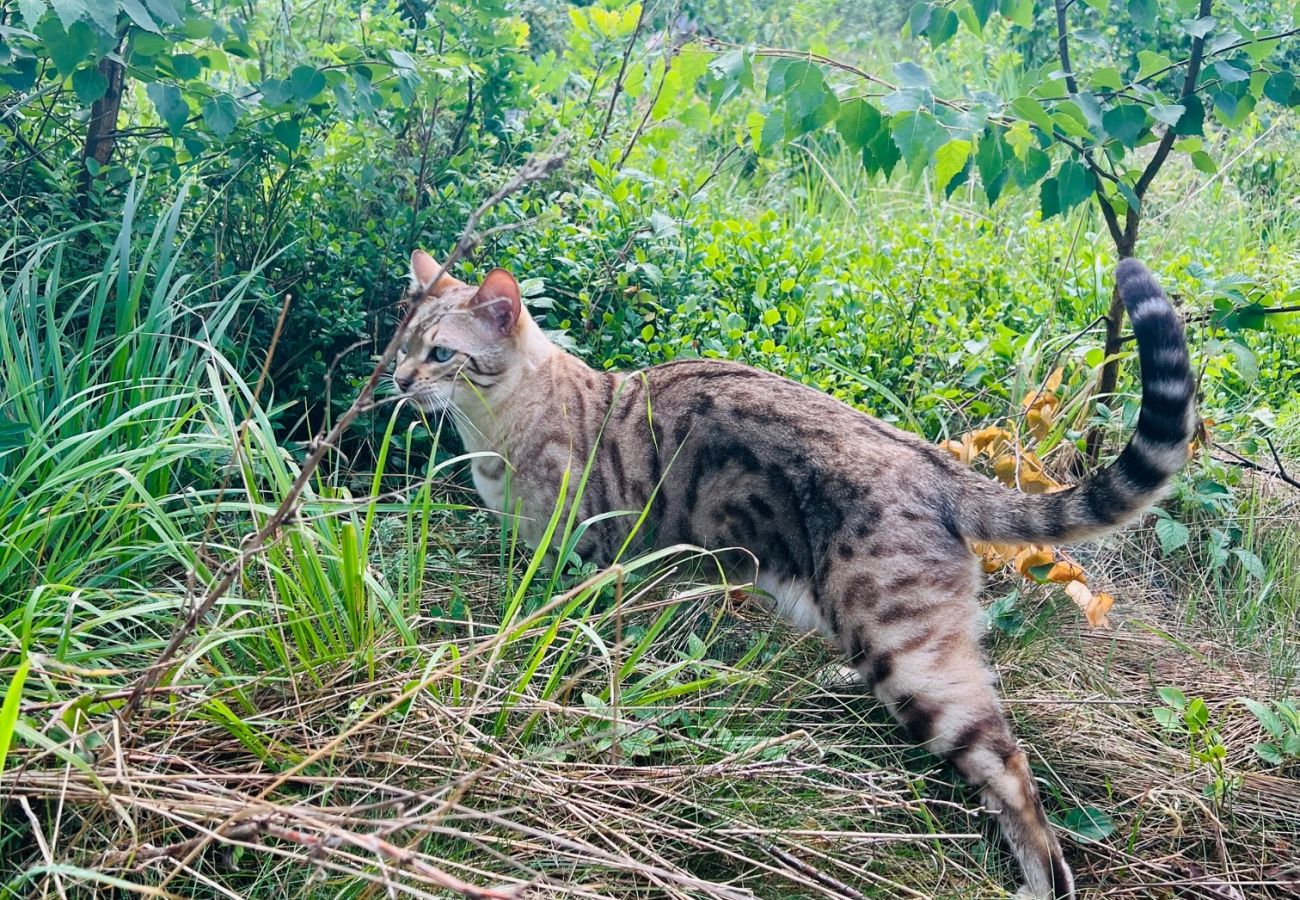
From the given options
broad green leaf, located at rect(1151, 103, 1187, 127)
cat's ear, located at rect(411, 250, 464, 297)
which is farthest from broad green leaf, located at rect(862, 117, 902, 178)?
cat's ear, located at rect(411, 250, 464, 297)

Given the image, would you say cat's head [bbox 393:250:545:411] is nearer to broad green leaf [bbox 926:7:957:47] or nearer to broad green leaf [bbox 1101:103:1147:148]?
broad green leaf [bbox 926:7:957:47]

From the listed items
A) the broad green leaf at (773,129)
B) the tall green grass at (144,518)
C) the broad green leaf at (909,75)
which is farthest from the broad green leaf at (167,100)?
the broad green leaf at (909,75)

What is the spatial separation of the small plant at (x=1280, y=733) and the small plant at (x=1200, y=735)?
0.35 feet

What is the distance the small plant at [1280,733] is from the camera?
3.22 metres

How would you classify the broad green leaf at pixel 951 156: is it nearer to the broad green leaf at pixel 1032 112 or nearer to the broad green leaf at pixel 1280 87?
the broad green leaf at pixel 1032 112

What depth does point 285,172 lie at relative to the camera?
14.8ft

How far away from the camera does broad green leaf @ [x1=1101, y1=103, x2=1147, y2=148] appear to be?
146 inches

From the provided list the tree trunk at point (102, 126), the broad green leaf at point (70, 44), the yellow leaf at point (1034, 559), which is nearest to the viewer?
the broad green leaf at point (70, 44)

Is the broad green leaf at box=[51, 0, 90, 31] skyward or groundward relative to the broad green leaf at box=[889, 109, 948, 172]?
skyward

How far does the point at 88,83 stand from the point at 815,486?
2.57 metres

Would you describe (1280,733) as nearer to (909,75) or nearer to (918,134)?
(918,134)

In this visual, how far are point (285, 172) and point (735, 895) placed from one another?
3.21m

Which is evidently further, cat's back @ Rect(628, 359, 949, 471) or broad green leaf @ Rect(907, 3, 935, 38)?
broad green leaf @ Rect(907, 3, 935, 38)

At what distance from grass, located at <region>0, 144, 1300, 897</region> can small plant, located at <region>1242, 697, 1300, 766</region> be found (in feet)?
0.28
